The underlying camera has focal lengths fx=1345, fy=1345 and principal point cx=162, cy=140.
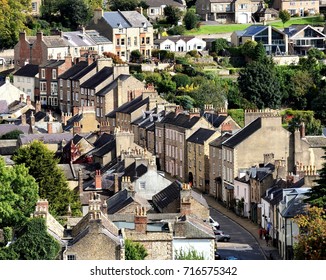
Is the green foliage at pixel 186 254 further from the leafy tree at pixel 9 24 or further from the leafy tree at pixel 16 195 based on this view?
the leafy tree at pixel 9 24

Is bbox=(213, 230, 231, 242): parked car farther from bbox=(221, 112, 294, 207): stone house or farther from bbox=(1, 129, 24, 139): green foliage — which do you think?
bbox=(1, 129, 24, 139): green foliage

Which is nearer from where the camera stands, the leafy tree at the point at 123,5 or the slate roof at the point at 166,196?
the slate roof at the point at 166,196

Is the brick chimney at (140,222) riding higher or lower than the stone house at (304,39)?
higher

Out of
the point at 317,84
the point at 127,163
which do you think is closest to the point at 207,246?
the point at 127,163

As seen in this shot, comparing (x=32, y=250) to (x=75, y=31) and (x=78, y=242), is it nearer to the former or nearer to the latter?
(x=78, y=242)

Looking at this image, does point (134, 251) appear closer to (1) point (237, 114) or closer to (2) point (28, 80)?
(1) point (237, 114)

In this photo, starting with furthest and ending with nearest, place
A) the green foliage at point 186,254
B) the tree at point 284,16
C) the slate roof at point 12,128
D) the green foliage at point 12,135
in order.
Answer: the tree at point 284,16 < the slate roof at point 12,128 < the green foliage at point 12,135 < the green foliage at point 186,254

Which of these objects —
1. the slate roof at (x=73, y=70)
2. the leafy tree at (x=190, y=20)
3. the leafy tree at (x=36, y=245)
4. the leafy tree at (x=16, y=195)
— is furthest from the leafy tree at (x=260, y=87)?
the leafy tree at (x=36, y=245)

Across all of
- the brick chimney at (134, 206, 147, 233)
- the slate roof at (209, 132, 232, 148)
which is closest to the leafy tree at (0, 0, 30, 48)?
the slate roof at (209, 132, 232, 148)
